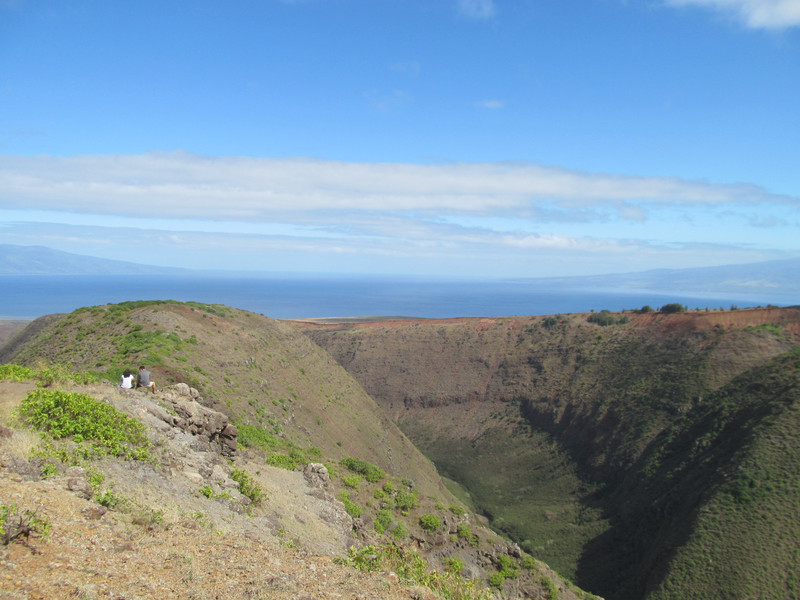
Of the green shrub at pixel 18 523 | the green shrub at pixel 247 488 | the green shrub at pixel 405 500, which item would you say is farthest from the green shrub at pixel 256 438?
the green shrub at pixel 18 523

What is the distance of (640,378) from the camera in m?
42.7

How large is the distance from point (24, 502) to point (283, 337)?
3027 cm

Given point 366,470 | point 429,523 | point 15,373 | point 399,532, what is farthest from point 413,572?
point 15,373

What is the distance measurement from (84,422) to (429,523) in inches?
429

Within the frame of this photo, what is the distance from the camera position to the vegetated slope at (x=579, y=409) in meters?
27.3

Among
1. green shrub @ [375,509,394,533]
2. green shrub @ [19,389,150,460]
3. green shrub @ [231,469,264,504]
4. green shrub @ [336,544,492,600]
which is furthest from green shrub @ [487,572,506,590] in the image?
green shrub @ [19,389,150,460]

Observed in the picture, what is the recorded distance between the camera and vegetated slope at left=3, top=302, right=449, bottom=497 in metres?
23.3

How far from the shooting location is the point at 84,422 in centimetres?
998

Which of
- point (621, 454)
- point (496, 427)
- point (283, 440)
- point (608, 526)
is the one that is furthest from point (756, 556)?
point (496, 427)

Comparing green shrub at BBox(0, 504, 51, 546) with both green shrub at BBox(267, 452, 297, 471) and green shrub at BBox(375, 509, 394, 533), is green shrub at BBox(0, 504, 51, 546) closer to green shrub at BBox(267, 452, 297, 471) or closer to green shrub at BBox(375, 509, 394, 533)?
green shrub at BBox(267, 452, 297, 471)

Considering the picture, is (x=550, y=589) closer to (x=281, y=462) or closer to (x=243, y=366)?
(x=281, y=462)

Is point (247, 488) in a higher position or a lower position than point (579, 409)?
higher

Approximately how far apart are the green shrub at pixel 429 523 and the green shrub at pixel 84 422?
9438 millimetres

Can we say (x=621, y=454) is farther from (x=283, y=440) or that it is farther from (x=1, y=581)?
(x=1, y=581)
